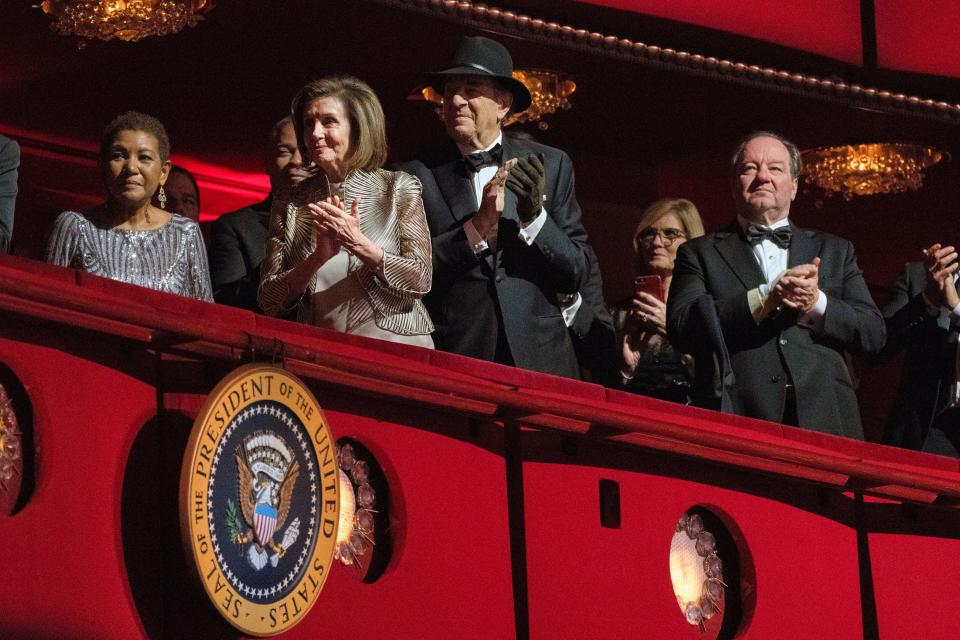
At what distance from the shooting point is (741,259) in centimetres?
423

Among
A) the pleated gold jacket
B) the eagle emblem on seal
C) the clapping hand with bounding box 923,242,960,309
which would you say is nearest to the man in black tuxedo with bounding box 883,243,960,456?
the clapping hand with bounding box 923,242,960,309

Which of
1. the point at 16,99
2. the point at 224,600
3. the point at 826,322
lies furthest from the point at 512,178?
the point at 16,99

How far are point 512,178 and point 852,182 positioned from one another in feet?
13.2

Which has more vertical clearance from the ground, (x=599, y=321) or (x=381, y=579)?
(x=599, y=321)

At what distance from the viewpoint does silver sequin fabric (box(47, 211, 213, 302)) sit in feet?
11.8

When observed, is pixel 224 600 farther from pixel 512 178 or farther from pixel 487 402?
pixel 512 178

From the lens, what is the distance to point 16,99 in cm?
717

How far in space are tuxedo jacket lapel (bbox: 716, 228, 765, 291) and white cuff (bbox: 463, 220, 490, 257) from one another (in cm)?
73

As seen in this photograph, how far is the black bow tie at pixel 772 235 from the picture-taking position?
4234 mm

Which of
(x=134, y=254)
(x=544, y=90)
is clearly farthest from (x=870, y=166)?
(x=134, y=254)

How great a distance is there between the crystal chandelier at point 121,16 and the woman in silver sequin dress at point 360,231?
215 centimetres

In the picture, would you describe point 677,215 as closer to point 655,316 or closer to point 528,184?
point 655,316

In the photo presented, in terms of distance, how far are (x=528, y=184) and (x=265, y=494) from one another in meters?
1.19

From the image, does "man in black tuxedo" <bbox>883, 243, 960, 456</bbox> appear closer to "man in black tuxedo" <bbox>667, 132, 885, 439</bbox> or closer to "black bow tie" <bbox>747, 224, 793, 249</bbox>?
"man in black tuxedo" <bbox>667, 132, 885, 439</bbox>
